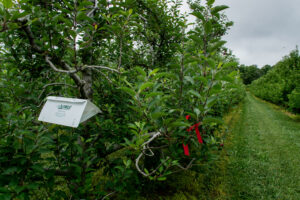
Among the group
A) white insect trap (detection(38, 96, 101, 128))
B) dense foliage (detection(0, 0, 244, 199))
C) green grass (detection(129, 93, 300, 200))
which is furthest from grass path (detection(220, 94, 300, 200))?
white insect trap (detection(38, 96, 101, 128))

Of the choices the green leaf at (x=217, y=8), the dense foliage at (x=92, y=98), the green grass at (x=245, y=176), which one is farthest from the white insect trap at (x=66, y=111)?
the green grass at (x=245, y=176)

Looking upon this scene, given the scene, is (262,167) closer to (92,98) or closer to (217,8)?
(217,8)

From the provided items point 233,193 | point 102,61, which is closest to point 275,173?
point 233,193

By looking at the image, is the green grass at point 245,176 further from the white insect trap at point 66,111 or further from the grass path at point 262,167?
the white insect trap at point 66,111

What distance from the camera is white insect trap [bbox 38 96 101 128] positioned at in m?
1.02

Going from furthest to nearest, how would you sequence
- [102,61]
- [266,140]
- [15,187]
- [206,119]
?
[266,140] < [102,61] < [206,119] < [15,187]

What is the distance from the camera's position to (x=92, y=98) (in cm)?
185

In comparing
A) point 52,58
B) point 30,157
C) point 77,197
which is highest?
point 52,58

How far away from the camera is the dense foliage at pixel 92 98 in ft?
3.57

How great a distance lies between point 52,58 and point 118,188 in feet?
4.54

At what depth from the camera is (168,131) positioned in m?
1.31

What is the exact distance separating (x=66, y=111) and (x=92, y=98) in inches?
31.6

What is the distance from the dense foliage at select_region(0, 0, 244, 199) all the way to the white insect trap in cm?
12

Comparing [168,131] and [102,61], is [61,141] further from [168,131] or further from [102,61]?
[102,61]
